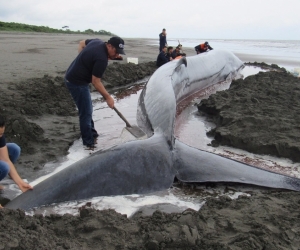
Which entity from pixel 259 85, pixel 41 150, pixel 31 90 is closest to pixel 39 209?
pixel 41 150

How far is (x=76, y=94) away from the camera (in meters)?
5.95

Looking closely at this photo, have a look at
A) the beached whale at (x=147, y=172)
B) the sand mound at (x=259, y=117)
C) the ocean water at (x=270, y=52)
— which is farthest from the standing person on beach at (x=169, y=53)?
the beached whale at (x=147, y=172)

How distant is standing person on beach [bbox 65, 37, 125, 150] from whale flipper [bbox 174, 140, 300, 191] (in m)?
1.98

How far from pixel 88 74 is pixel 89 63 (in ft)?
0.76

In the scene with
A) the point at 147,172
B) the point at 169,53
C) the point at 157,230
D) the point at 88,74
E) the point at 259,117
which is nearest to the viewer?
the point at 157,230

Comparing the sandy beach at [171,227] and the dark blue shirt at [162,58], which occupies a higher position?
the dark blue shirt at [162,58]

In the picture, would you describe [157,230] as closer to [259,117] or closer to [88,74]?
[88,74]

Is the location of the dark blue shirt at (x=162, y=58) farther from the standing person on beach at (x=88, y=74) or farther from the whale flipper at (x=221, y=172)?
the whale flipper at (x=221, y=172)

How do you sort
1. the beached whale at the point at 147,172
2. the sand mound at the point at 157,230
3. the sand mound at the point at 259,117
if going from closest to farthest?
the sand mound at the point at 157,230, the beached whale at the point at 147,172, the sand mound at the point at 259,117

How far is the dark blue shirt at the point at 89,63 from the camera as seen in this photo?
18.0ft

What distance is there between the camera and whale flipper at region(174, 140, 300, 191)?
407cm

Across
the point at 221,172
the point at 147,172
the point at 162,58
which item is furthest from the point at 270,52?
the point at 147,172

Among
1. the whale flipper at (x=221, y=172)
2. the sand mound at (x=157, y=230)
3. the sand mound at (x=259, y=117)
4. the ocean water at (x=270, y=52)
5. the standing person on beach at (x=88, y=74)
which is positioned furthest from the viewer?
the ocean water at (x=270, y=52)

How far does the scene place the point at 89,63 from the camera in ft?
18.7
